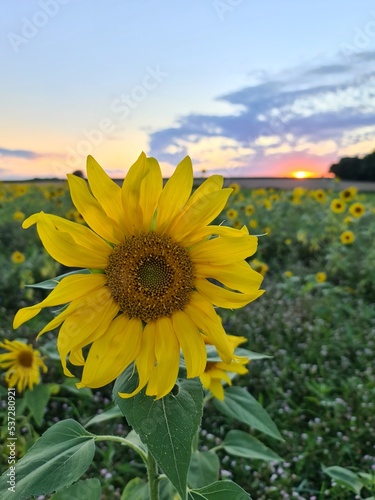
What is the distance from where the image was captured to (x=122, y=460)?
2467 millimetres

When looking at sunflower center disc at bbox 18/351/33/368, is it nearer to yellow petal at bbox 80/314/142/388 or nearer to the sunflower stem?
the sunflower stem

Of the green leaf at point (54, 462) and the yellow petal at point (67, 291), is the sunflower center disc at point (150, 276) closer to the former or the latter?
the yellow petal at point (67, 291)

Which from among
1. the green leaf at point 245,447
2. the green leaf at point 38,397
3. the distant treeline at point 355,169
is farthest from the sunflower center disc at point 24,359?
the distant treeline at point 355,169

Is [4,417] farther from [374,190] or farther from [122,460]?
[374,190]

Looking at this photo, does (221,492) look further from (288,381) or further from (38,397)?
(288,381)

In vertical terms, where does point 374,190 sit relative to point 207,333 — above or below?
above

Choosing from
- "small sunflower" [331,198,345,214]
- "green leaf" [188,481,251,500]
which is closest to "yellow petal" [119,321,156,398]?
"green leaf" [188,481,251,500]

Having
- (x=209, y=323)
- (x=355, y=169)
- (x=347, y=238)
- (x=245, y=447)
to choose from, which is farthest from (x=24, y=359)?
(x=355, y=169)

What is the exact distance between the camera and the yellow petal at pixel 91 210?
1.11 meters

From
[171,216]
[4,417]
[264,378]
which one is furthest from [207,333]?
[264,378]

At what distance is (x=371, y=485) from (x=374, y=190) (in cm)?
959

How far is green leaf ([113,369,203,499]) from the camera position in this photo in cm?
105

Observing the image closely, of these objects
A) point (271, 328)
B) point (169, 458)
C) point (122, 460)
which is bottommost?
point (122, 460)

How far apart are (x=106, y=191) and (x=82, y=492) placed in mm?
776
